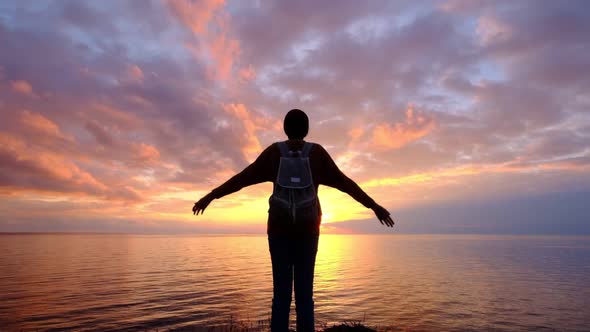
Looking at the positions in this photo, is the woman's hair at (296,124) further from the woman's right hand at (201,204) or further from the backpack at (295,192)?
the woman's right hand at (201,204)

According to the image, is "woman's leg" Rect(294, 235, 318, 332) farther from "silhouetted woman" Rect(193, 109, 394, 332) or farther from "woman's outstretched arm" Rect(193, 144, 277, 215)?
"woman's outstretched arm" Rect(193, 144, 277, 215)

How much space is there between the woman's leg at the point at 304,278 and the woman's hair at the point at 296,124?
1.26 metres

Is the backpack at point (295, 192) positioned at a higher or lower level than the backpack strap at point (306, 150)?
lower

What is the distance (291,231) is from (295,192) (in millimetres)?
459

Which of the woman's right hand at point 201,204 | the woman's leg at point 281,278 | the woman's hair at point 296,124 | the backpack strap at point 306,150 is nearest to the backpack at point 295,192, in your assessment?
the backpack strap at point 306,150

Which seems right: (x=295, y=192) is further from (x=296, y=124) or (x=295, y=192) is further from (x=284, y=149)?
(x=296, y=124)

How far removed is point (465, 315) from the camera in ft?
80.3

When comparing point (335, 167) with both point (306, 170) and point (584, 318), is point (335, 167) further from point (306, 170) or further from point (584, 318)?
point (584, 318)

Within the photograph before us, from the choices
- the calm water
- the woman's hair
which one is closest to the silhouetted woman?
the woman's hair

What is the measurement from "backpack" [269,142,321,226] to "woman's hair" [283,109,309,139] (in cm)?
17

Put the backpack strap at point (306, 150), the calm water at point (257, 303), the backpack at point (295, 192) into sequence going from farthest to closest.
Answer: the calm water at point (257, 303) < the backpack strap at point (306, 150) < the backpack at point (295, 192)

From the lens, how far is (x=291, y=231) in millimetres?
4188

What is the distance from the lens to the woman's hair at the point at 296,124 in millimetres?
4430

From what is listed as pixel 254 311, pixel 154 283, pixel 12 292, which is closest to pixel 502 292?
pixel 254 311
